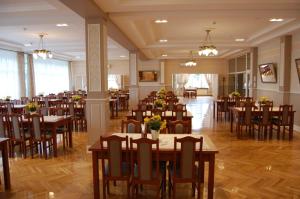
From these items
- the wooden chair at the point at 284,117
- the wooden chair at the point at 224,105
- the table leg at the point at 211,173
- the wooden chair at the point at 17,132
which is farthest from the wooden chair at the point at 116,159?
the wooden chair at the point at 224,105

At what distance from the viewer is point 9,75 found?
11.0 m

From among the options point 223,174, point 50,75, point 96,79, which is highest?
point 50,75

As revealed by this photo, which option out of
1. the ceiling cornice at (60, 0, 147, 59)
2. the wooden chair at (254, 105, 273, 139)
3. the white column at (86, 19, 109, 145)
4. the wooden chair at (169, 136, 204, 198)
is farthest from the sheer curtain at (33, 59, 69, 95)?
the wooden chair at (169, 136, 204, 198)

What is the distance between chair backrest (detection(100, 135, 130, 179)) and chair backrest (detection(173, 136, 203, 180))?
584 millimetres

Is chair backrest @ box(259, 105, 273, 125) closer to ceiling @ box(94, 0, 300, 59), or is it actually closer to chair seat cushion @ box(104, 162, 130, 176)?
ceiling @ box(94, 0, 300, 59)

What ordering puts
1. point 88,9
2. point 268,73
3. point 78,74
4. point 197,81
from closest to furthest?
1. point 88,9
2. point 268,73
3. point 78,74
4. point 197,81

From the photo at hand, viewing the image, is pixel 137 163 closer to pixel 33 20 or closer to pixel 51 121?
pixel 51 121

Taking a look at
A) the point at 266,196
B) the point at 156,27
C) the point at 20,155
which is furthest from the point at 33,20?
the point at 266,196

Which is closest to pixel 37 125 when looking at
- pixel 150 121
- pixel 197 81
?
pixel 150 121

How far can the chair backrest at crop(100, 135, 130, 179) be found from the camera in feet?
9.70

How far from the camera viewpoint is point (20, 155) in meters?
5.29

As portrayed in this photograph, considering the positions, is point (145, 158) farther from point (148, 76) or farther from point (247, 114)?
point (148, 76)

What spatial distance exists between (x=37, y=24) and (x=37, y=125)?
2643 mm

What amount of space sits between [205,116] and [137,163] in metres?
7.52
